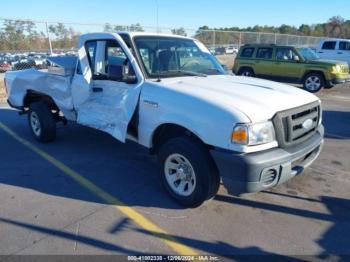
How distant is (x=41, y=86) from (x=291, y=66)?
406 inches

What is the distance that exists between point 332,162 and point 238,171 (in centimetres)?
293

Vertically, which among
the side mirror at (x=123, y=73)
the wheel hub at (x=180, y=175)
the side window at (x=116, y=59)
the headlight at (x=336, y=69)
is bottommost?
the wheel hub at (x=180, y=175)

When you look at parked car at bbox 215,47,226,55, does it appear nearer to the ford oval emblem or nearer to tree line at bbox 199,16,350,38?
the ford oval emblem

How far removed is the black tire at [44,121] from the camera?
240 inches

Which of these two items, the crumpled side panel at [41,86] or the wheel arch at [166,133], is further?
the crumpled side panel at [41,86]

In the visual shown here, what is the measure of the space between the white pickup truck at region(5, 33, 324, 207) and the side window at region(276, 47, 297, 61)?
Result: 9377 mm

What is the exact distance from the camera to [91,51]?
515 cm

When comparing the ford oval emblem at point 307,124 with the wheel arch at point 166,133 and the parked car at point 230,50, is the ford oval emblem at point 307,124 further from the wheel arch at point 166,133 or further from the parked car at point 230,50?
the parked car at point 230,50

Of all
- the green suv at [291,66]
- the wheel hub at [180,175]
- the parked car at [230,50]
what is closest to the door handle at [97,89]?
the wheel hub at [180,175]

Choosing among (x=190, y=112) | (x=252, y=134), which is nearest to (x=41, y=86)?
(x=190, y=112)

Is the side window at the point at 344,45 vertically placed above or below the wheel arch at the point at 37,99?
above

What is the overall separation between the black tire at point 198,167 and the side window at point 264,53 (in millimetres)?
11401

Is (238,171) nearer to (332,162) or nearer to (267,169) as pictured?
(267,169)

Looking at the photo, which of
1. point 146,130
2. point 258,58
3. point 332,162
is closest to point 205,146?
point 146,130
